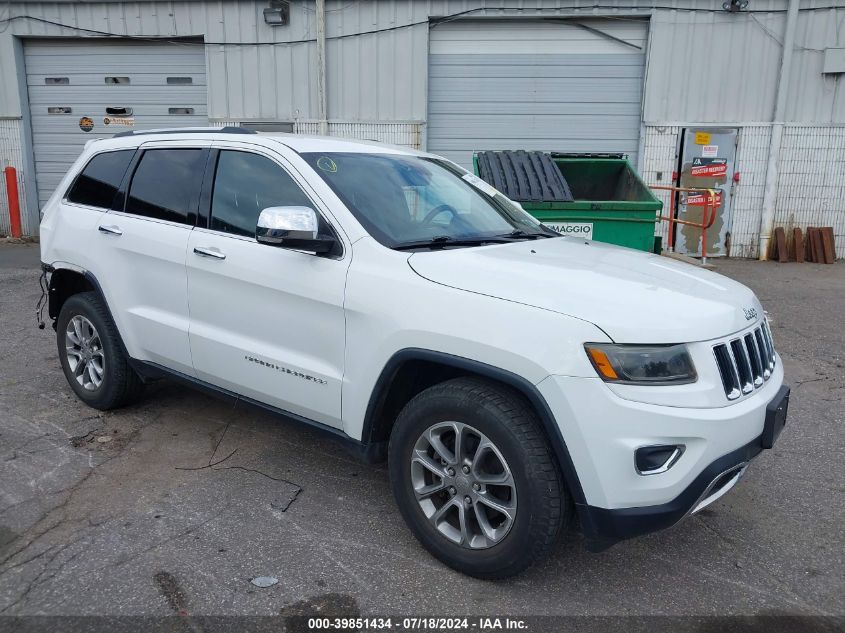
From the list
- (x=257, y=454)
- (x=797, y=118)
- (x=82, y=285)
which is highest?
(x=797, y=118)

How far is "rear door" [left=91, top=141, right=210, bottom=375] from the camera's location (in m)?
3.88

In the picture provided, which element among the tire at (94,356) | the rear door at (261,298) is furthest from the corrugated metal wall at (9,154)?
the rear door at (261,298)

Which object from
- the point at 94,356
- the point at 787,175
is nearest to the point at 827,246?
the point at 787,175

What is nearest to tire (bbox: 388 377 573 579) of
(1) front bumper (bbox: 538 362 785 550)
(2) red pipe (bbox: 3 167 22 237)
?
(1) front bumper (bbox: 538 362 785 550)

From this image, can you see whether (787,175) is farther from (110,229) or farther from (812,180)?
(110,229)

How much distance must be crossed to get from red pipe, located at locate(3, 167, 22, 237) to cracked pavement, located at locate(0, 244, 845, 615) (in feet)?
33.1

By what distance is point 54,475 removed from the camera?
3797 millimetres

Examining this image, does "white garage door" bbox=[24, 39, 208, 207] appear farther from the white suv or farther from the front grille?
the front grille

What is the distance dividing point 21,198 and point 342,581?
13.3 meters

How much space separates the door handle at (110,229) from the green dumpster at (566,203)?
10.9 feet

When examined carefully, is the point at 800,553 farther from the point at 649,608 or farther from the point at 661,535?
the point at 649,608

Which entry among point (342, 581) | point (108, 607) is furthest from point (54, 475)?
point (342, 581)

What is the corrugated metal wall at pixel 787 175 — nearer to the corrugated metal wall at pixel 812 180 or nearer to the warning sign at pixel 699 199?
the corrugated metal wall at pixel 812 180

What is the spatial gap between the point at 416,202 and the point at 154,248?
1574 mm
